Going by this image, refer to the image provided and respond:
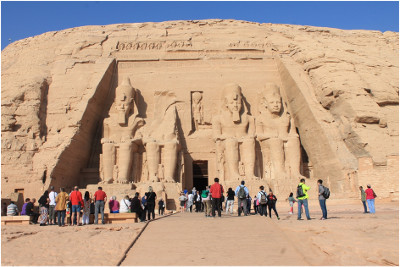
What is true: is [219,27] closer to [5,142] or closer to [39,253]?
[5,142]

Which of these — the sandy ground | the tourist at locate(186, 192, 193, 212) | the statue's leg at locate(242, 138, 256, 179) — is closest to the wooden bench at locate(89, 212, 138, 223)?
the sandy ground

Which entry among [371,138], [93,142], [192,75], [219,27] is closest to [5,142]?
[93,142]

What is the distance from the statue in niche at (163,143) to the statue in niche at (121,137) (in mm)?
507

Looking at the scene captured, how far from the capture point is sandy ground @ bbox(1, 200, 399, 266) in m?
4.33

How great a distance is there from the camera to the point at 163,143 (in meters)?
13.6

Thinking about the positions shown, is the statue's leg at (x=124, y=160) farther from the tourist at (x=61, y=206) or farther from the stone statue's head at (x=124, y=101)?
the tourist at (x=61, y=206)

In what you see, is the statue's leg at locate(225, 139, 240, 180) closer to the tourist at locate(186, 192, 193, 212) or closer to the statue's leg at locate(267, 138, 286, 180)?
the statue's leg at locate(267, 138, 286, 180)

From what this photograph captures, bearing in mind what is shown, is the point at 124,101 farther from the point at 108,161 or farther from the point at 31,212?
the point at 31,212

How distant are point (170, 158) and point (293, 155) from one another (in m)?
4.45

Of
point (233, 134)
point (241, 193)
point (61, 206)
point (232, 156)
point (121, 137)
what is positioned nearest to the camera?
point (61, 206)

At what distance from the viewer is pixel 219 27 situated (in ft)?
56.2

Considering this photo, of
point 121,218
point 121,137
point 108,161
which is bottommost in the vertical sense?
point 121,218

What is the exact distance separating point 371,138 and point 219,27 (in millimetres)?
8355

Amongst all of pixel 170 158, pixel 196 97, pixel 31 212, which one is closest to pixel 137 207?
pixel 31 212
